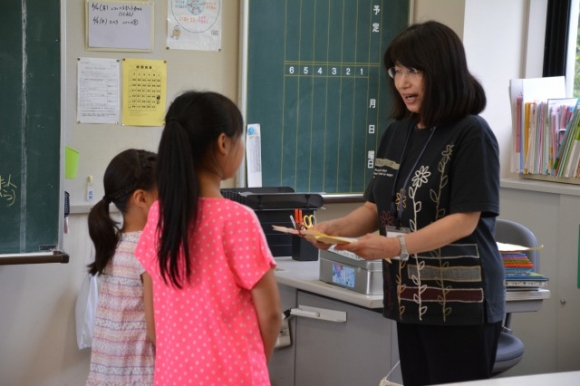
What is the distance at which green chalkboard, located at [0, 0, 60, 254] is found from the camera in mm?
2979

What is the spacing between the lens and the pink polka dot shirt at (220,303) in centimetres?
163

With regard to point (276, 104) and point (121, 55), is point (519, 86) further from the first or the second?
point (121, 55)

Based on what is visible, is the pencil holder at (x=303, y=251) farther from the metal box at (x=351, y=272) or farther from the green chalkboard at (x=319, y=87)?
the green chalkboard at (x=319, y=87)

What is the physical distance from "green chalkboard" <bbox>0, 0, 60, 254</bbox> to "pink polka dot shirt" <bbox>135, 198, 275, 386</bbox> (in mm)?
1531

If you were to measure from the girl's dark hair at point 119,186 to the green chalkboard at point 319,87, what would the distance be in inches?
56.8

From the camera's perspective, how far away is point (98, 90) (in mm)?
3396

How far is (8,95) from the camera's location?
298 centimetres

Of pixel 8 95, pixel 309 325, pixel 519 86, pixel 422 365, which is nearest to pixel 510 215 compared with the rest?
pixel 519 86

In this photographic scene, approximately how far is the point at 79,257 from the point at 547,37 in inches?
93.8

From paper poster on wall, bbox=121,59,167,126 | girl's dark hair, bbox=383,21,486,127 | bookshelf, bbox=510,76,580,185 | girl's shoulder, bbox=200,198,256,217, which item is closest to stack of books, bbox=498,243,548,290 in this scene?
girl's dark hair, bbox=383,21,486,127

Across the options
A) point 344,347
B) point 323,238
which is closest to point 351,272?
point 344,347

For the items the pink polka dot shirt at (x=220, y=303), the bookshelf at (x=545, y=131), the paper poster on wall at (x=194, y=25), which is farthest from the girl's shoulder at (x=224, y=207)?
the bookshelf at (x=545, y=131)

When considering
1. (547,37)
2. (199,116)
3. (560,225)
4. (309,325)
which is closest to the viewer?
(199,116)

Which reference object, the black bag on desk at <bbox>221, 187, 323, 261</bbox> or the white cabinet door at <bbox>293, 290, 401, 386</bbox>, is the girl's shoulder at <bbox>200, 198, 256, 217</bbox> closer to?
the white cabinet door at <bbox>293, 290, 401, 386</bbox>
